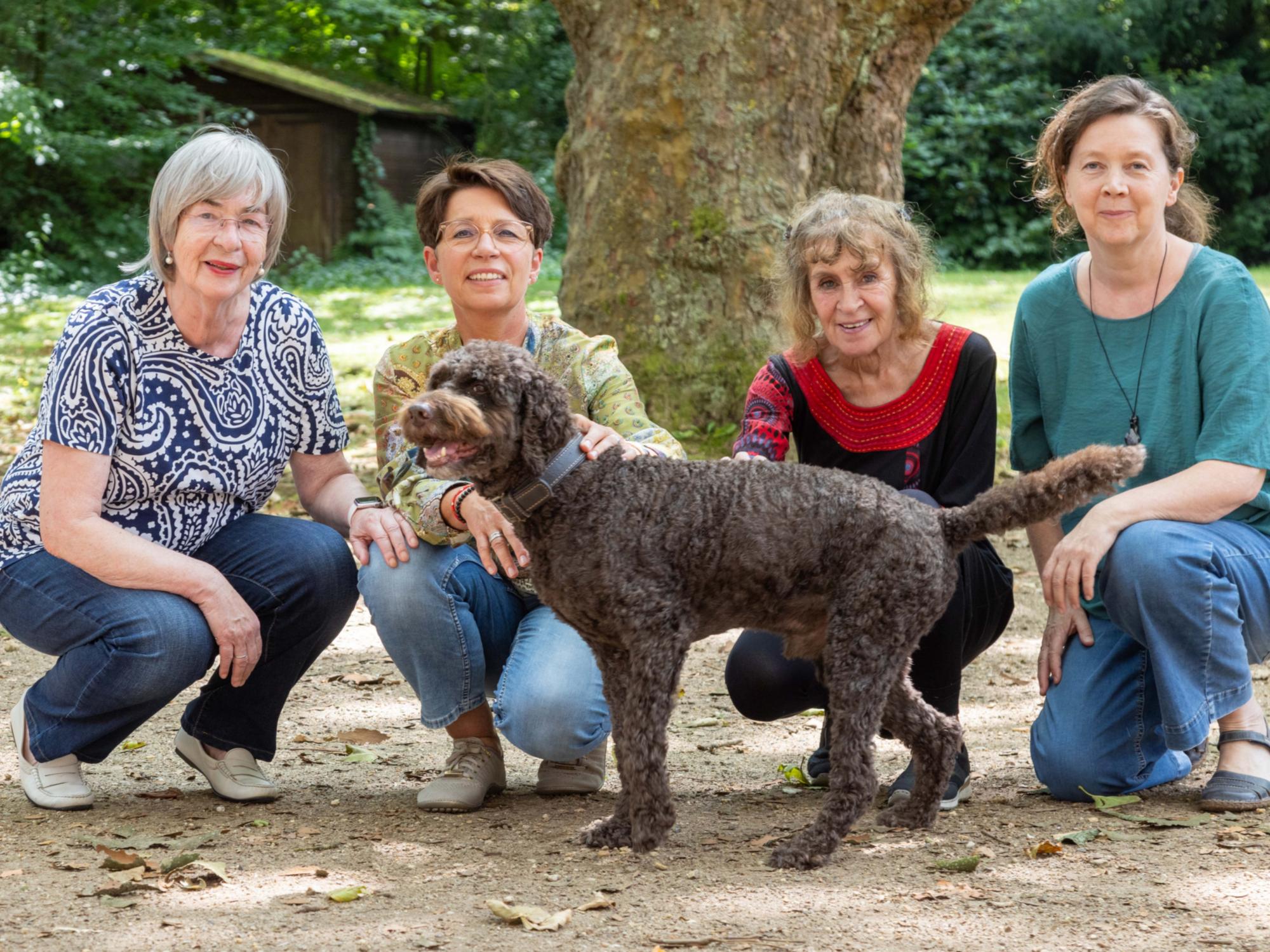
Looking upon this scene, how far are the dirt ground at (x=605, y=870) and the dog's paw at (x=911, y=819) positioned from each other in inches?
1.9

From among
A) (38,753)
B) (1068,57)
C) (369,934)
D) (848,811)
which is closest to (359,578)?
(38,753)

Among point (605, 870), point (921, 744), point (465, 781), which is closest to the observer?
point (605, 870)

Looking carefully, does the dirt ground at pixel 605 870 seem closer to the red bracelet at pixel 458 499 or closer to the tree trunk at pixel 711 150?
the red bracelet at pixel 458 499

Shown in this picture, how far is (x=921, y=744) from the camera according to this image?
3.71 metres

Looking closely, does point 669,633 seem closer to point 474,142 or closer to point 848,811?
point 848,811

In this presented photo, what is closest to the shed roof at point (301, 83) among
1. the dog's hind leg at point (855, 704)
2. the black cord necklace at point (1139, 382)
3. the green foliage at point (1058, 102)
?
the green foliage at point (1058, 102)

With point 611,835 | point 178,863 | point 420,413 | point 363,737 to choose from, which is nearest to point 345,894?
point 178,863

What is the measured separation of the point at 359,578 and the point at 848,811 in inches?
64.5

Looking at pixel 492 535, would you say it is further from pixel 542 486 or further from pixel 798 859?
pixel 798 859

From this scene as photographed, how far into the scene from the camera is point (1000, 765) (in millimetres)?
4426

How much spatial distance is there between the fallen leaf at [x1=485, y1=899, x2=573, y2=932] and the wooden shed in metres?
21.5

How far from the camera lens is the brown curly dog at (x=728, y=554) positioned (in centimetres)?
340

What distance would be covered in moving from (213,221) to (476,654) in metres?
1.51

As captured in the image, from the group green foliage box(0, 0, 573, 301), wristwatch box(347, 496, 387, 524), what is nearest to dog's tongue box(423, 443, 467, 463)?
wristwatch box(347, 496, 387, 524)
